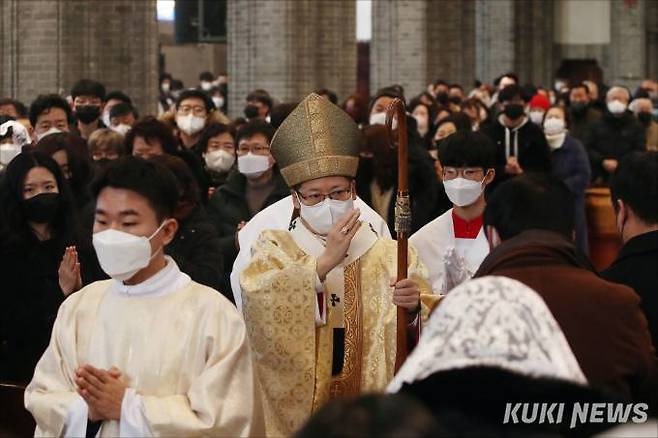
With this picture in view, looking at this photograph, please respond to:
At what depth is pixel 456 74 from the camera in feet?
108

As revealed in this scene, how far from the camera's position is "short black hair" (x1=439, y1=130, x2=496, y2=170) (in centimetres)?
773

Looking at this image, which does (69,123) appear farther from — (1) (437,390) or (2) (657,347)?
(1) (437,390)

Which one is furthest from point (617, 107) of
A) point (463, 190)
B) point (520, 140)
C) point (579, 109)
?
point (463, 190)

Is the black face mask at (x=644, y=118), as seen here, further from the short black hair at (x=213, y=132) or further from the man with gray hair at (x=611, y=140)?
the short black hair at (x=213, y=132)

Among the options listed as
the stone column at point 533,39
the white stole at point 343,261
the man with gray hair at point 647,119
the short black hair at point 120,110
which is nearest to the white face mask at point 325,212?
the white stole at point 343,261

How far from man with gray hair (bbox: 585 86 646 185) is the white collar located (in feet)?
39.5

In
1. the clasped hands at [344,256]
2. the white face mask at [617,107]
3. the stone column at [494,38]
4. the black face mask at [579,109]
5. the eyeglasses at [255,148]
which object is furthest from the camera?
the stone column at [494,38]

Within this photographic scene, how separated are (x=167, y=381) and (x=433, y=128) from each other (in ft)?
36.4

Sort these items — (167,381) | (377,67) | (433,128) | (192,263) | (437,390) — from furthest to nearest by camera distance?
(377,67) → (433,128) → (192,263) → (167,381) → (437,390)

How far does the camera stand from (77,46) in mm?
20062

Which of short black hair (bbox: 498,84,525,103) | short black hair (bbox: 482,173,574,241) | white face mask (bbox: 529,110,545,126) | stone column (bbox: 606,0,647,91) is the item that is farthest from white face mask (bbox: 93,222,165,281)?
stone column (bbox: 606,0,647,91)

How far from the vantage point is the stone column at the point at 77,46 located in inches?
776

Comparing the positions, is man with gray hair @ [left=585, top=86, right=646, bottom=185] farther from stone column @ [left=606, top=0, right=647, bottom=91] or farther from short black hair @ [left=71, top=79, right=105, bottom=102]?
stone column @ [left=606, top=0, right=647, bottom=91]

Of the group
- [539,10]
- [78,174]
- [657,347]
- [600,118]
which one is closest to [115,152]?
[78,174]
